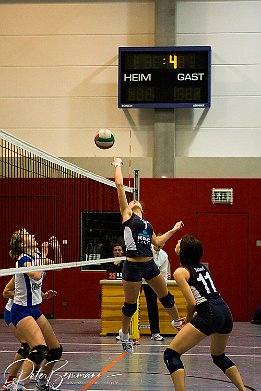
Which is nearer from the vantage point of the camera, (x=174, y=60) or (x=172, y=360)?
(x=172, y=360)

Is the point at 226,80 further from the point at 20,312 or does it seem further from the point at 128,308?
the point at 20,312

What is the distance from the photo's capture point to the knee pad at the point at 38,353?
9164 mm

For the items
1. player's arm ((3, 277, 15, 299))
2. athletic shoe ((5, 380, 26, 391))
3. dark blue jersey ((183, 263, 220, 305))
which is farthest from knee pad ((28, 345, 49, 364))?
dark blue jersey ((183, 263, 220, 305))

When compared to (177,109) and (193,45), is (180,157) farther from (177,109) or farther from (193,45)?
(193,45)

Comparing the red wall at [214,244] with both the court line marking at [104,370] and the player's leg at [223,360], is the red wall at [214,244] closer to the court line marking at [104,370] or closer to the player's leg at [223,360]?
the court line marking at [104,370]

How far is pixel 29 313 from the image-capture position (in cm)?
968

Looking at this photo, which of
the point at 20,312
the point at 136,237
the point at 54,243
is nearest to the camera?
the point at 20,312

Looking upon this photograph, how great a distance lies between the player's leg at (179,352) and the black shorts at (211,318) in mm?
71

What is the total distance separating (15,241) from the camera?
9727 mm

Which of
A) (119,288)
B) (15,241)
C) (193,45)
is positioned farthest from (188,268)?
(193,45)

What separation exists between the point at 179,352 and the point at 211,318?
48 cm

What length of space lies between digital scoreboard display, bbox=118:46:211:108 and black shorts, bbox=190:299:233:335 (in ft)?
41.3

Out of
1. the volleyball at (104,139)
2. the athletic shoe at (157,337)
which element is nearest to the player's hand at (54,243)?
the volleyball at (104,139)


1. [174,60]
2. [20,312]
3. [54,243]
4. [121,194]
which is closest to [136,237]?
[121,194]
